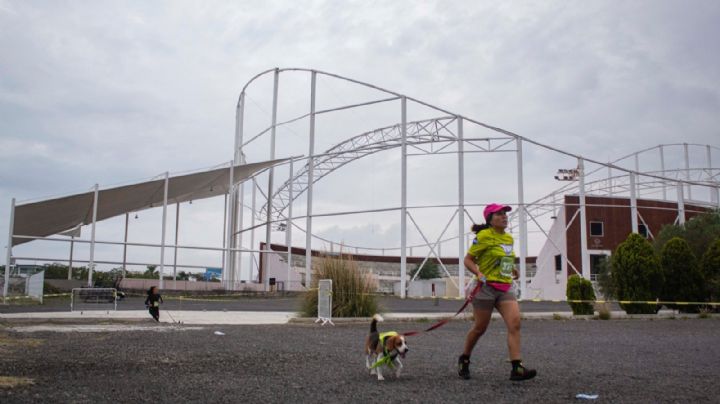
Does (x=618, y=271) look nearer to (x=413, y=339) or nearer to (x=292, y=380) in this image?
(x=413, y=339)

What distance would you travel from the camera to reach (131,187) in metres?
33.9

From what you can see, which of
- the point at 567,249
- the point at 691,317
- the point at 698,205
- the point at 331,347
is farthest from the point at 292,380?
the point at 698,205

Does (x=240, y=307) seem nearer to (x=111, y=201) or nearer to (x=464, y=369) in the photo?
(x=111, y=201)

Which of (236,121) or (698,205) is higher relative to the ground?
(236,121)

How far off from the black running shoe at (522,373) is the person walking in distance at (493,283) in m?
0.06

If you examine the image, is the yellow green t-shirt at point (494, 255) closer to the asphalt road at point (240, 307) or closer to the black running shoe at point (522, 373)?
the black running shoe at point (522, 373)

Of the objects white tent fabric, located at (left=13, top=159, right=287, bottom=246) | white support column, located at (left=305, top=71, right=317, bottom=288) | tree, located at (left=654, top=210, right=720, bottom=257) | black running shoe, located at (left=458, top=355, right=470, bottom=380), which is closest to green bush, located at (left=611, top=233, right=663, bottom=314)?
tree, located at (left=654, top=210, right=720, bottom=257)

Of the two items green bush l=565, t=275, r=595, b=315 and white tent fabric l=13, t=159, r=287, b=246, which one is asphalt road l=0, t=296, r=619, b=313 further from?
white tent fabric l=13, t=159, r=287, b=246

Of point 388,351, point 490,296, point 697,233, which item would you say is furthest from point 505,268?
point 697,233

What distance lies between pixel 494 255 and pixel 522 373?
111cm

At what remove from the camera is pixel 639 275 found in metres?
19.2

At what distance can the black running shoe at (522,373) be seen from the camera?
5.62 meters

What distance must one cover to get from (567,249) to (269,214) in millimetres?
19992

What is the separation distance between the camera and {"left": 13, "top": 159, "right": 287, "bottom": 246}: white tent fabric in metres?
31.7
